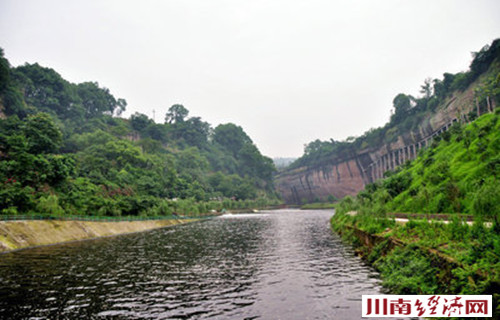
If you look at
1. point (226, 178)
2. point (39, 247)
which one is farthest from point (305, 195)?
point (39, 247)

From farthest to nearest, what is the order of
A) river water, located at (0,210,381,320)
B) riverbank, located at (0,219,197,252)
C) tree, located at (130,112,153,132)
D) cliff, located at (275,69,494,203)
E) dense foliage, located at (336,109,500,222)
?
tree, located at (130,112,153,132) → cliff, located at (275,69,494,203) → riverbank, located at (0,219,197,252) → dense foliage, located at (336,109,500,222) → river water, located at (0,210,381,320)

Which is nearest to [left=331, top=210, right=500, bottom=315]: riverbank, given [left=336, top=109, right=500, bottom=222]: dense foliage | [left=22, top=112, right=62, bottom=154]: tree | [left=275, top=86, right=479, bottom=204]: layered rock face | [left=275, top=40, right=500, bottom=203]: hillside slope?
[left=336, top=109, right=500, bottom=222]: dense foliage

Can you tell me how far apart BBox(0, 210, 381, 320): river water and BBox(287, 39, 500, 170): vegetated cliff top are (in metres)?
45.7

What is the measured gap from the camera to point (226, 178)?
527 ft

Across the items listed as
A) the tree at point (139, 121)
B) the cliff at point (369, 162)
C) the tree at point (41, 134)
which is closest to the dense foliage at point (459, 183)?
the cliff at point (369, 162)

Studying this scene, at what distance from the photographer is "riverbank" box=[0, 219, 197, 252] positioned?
97.1ft

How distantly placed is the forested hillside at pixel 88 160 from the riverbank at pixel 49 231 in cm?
264

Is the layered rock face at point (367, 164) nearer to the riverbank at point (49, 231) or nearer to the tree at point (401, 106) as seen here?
the tree at point (401, 106)

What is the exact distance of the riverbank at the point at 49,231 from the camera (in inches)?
1165

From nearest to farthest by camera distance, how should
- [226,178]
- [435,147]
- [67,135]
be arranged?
[435,147], [67,135], [226,178]

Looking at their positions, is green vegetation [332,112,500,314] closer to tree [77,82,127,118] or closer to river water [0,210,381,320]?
river water [0,210,381,320]

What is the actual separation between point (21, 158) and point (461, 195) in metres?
56.8

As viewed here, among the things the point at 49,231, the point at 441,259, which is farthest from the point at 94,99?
the point at 441,259

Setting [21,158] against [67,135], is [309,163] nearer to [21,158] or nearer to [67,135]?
[67,135]
